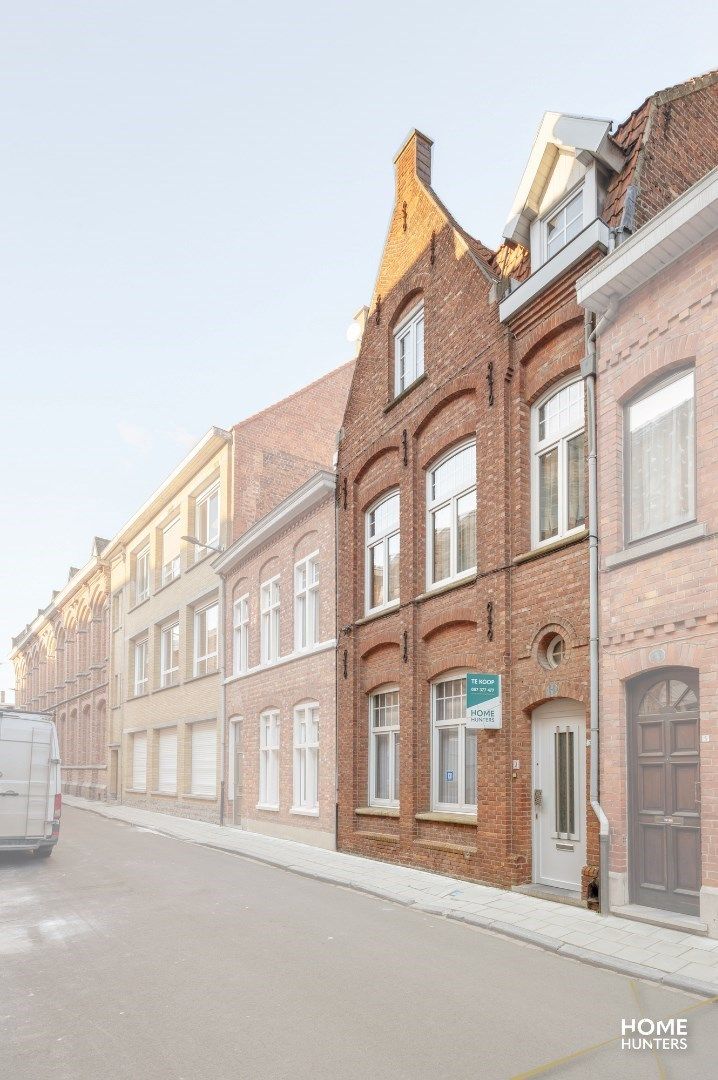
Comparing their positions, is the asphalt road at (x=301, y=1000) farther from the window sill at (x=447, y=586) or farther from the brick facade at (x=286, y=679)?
the brick facade at (x=286, y=679)

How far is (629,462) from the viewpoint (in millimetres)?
10484

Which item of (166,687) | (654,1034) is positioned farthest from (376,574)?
(166,687)

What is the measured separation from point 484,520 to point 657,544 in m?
3.61

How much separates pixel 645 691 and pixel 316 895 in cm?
524

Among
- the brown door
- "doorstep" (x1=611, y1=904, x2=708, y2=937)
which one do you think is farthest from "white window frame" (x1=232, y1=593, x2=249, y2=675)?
"doorstep" (x1=611, y1=904, x2=708, y2=937)

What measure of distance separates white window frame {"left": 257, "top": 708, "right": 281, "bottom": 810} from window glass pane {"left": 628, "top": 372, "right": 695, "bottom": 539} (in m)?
12.4

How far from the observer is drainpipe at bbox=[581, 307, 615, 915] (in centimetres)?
988

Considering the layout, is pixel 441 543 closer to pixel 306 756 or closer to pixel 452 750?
pixel 452 750

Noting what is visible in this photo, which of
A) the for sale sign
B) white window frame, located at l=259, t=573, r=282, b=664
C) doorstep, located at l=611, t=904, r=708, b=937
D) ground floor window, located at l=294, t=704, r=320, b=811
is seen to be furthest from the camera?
white window frame, located at l=259, t=573, r=282, b=664

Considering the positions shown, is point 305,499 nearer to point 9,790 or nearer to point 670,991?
point 9,790

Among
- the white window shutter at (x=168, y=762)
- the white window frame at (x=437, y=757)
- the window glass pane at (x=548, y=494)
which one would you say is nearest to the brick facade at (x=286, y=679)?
the white window frame at (x=437, y=757)

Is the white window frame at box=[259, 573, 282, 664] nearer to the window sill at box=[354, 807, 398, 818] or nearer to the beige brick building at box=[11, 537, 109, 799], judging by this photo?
the window sill at box=[354, 807, 398, 818]

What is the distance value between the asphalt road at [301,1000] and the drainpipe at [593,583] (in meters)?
1.54

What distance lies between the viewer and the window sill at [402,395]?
15141 millimetres
